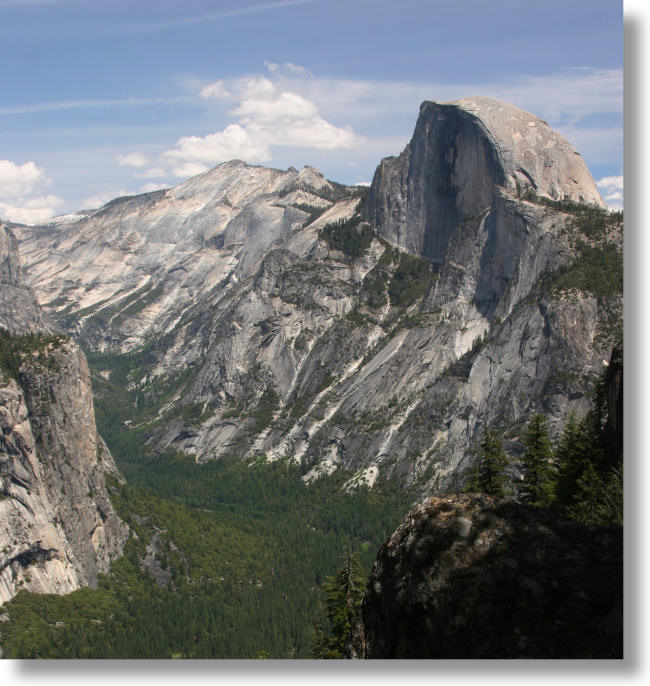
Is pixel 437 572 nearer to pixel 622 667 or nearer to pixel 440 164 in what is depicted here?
pixel 622 667

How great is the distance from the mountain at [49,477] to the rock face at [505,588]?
2514 inches

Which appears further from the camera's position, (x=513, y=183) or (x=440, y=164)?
(x=440, y=164)

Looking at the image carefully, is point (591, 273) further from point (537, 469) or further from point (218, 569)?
point (537, 469)

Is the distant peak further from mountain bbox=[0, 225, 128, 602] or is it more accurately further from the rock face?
the rock face

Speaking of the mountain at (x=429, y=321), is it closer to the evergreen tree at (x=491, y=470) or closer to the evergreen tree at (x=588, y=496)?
the evergreen tree at (x=491, y=470)

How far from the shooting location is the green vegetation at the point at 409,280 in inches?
6511

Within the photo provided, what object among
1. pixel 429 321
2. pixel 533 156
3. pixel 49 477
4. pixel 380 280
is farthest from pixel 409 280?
pixel 49 477

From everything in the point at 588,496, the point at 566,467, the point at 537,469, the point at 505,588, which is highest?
the point at 505,588

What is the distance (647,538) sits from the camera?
64.3ft

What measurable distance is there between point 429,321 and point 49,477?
91.3m

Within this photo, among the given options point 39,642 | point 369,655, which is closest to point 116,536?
point 39,642

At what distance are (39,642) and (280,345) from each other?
381 feet

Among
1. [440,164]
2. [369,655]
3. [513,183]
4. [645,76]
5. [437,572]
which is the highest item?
[440,164]

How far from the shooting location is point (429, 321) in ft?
493
